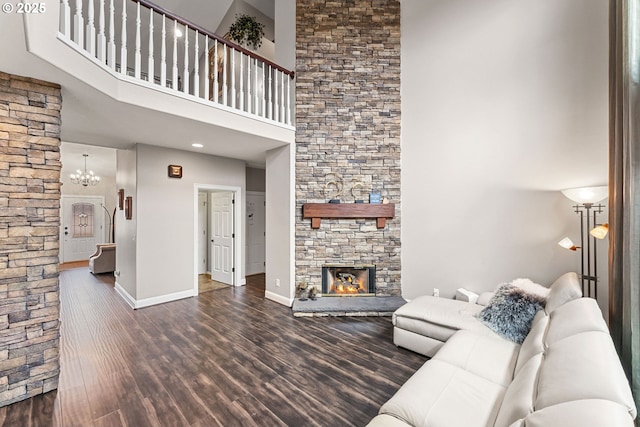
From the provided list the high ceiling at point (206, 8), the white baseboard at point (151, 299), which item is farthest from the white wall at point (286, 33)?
the white baseboard at point (151, 299)

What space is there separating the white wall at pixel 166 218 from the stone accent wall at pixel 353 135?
1.97m

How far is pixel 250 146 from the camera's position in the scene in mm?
4297

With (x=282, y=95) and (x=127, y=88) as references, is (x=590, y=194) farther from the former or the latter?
(x=127, y=88)

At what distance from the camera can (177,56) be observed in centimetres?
498

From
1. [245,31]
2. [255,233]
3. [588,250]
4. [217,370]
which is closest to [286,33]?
[245,31]

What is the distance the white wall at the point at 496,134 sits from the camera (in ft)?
9.47

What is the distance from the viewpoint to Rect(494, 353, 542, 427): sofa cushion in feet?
3.69

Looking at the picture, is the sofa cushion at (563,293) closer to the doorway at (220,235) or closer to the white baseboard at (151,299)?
the doorway at (220,235)

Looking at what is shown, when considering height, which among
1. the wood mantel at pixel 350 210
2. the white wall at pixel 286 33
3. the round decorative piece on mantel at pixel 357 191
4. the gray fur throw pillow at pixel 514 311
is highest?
the white wall at pixel 286 33

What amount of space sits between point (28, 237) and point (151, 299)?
236 cm

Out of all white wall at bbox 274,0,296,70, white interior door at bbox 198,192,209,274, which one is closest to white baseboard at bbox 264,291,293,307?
white interior door at bbox 198,192,209,274

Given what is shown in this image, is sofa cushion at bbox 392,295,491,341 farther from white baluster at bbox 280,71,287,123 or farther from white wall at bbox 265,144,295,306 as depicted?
white baluster at bbox 280,71,287,123

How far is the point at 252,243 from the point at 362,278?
2957 millimetres

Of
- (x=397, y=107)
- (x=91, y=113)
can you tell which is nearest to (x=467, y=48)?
(x=397, y=107)
